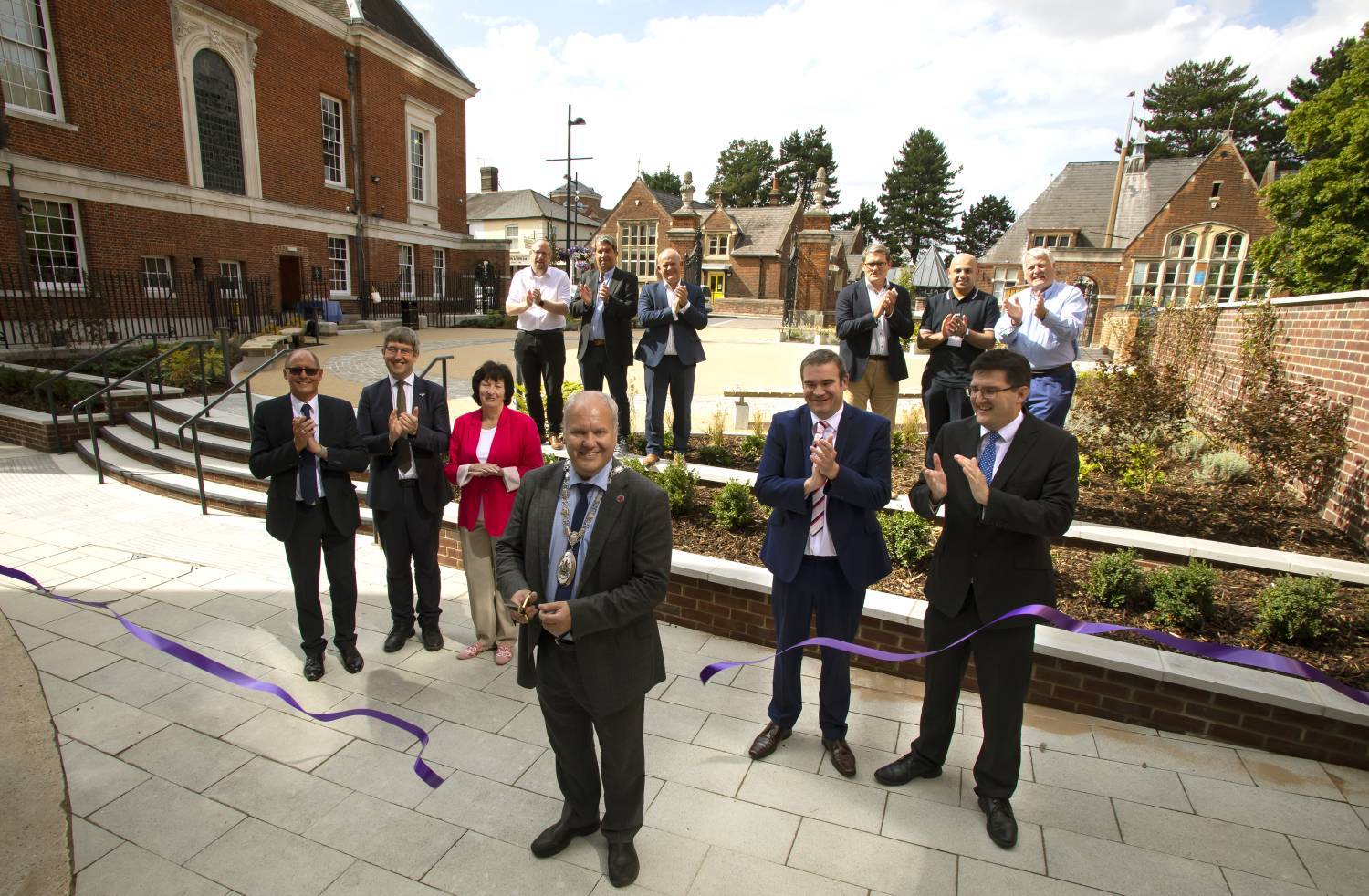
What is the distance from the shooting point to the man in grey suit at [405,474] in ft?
14.0

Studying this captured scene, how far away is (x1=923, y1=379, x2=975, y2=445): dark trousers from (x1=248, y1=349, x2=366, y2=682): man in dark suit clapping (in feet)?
15.3

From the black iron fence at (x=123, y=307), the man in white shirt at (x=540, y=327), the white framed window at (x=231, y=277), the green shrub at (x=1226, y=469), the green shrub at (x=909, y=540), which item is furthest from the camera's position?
the white framed window at (x=231, y=277)

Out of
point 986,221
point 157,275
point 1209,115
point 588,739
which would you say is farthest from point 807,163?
point 588,739

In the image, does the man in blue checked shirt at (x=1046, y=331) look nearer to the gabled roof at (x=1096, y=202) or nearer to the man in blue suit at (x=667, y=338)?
the man in blue suit at (x=667, y=338)

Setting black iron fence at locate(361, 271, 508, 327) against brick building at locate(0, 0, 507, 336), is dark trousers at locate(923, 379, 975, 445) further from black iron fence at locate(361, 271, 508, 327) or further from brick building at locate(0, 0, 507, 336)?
black iron fence at locate(361, 271, 508, 327)

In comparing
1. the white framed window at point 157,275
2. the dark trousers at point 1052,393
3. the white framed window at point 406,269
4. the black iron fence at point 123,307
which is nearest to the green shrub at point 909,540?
the dark trousers at point 1052,393

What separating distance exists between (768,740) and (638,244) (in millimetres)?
52501

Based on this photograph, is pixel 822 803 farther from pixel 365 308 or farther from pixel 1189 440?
pixel 365 308

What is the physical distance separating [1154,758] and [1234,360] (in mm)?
7072

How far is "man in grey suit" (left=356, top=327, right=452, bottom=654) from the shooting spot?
168 inches

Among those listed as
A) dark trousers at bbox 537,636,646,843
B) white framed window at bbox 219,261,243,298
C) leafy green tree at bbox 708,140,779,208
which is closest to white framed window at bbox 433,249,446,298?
white framed window at bbox 219,261,243,298

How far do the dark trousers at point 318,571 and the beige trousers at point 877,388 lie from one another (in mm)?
4451

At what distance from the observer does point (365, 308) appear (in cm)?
2600

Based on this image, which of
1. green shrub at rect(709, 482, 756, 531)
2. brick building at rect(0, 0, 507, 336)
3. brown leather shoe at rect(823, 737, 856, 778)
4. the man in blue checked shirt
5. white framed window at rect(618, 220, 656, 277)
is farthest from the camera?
white framed window at rect(618, 220, 656, 277)
